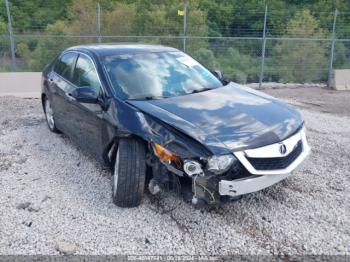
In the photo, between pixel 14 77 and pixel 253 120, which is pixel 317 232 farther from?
pixel 14 77

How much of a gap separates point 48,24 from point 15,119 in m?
11.8

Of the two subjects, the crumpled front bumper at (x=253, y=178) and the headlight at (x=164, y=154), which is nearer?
the crumpled front bumper at (x=253, y=178)

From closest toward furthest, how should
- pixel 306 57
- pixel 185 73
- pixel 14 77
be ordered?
pixel 185 73, pixel 14 77, pixel 306 57

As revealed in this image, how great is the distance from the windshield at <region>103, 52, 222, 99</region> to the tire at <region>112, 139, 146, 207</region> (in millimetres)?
671

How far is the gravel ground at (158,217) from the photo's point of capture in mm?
3314

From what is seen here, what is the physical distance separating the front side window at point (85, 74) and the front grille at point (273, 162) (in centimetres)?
197

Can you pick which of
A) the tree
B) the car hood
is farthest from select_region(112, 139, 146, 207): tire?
the tree

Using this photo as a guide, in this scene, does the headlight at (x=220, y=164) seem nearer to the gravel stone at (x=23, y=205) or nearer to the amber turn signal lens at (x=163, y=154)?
the amber turn signal lens at (x=163, y=154)

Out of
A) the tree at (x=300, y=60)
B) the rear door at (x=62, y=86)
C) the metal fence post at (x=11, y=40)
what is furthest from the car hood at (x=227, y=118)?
the tree at (x=300, y=60)

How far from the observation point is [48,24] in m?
18.0

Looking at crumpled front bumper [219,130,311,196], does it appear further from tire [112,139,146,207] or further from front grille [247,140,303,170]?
tire [112,139,146,207]

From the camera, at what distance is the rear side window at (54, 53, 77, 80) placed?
216 inches

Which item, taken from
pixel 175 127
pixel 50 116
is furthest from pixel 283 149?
pixel 50 116

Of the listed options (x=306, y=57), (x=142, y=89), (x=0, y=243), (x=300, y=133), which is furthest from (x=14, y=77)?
(x=306, y=57)
